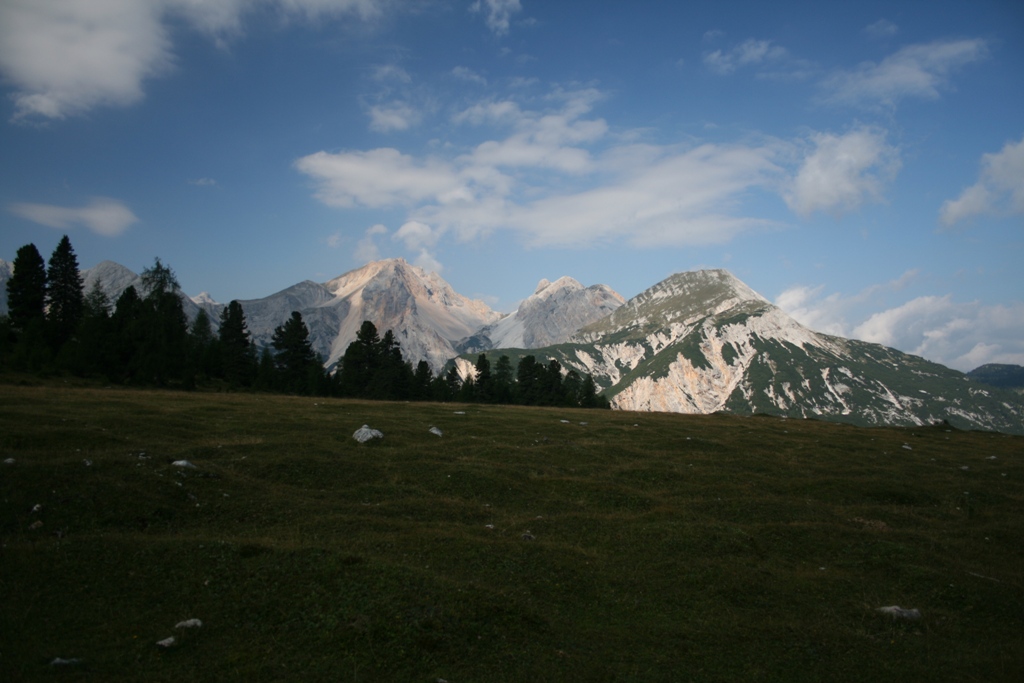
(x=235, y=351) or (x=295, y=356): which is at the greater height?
(x=235, y=351)

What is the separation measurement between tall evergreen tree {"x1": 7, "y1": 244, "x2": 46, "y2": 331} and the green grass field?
184ft

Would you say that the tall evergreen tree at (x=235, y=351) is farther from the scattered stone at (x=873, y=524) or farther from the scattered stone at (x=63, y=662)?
the scattered stone at (x=873, y=524)

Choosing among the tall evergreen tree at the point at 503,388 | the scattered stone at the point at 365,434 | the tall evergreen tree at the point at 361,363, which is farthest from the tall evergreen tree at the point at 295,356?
the scattered stone at the point at 365,434

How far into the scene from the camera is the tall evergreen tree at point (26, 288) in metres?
77.1

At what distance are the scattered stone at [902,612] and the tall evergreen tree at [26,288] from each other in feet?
328

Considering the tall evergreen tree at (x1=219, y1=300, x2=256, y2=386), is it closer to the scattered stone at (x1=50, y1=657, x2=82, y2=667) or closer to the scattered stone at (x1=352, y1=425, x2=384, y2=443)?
the scattered stone at (x1=352, y1=425, x2=384, y2=443)

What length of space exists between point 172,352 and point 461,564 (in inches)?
2886

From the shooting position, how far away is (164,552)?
56.5 feet

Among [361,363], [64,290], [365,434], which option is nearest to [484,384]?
[361,363]

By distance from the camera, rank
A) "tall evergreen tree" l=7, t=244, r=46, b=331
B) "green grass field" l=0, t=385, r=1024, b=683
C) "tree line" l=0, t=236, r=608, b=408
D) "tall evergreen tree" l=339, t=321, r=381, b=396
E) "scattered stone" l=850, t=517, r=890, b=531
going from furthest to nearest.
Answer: "tall evergreen tree" l=339, t=321, r=381, b=396 → "tall evergreen tree" l=7, t=244, r=46, b=331 → "tree line" l=0, t=236, r=608, b=408 → "scattered stone" l=850, t=517, r=890, b=531 → "green grass field" l=0, t=385, r=1024, b=683

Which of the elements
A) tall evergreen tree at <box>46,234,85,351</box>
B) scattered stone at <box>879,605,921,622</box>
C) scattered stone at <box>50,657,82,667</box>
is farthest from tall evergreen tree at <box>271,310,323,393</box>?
scattered stone at <box>879,605,921,622</box>

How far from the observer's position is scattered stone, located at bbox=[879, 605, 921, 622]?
18.1 m

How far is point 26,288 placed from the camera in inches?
3073

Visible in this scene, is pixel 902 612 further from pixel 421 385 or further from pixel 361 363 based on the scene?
Result: pixel 361 363
